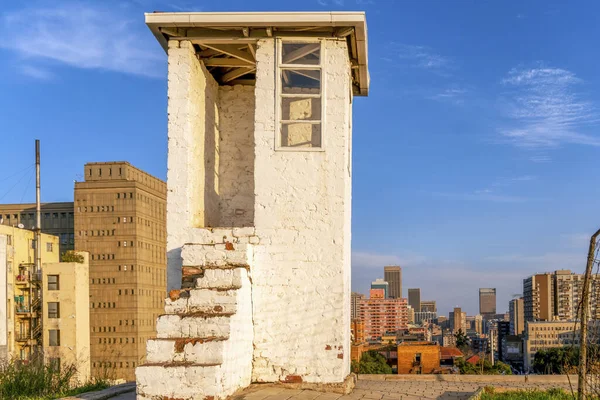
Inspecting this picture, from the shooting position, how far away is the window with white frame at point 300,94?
33.9 ft

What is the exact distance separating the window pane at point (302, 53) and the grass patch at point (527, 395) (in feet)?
17.3

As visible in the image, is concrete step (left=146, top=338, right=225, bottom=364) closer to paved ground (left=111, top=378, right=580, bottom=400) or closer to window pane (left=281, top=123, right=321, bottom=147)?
paved ground (left=111, top=378, right=580, bottom=400)

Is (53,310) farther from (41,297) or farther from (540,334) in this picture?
(540,334)

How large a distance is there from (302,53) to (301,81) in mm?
406

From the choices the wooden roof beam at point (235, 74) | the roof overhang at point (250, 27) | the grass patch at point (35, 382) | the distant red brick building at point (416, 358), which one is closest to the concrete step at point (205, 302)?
the grass patch at point (35, 382)

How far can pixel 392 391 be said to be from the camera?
33.8 ft

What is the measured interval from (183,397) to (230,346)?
35.6 inches

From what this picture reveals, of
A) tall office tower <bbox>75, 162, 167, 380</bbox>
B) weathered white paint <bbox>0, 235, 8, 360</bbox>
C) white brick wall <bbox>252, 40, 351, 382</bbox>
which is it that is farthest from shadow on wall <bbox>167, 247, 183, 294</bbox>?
tall office tower <bbox>75, 162, 167, 380</bbox>

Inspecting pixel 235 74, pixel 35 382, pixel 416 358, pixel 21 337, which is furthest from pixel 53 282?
pixel 235 74

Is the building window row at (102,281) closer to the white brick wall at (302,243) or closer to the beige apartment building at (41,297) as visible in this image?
the beige apartment building at (41,297)

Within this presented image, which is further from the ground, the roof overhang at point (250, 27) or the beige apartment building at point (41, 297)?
the roof overhang at point (250, 27)

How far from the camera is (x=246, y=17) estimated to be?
10055mm

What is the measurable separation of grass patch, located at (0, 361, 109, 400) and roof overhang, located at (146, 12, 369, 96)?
5.32 metres

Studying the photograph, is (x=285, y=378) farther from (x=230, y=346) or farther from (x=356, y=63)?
(x=356, y=63)
